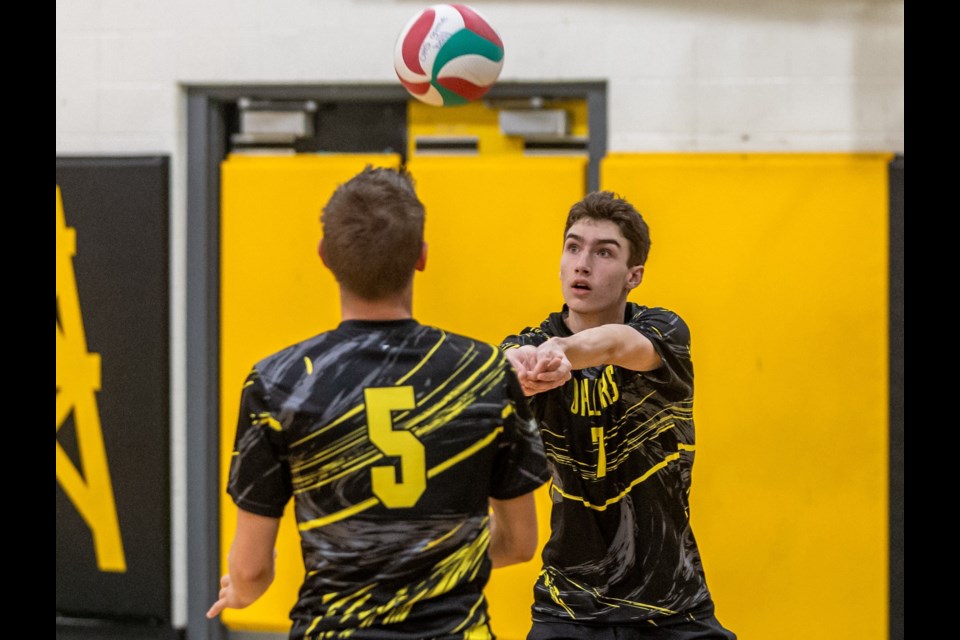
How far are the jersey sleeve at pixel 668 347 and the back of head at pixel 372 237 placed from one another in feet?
3.63

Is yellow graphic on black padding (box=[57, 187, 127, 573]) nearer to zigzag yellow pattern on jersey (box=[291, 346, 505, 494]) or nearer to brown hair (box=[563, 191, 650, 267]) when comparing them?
brown hair (box=[563, 191, 650, 267])

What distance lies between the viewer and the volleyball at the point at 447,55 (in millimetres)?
3758

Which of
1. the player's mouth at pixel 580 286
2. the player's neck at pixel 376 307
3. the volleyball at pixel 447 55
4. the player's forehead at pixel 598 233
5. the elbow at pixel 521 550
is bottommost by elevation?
the elbow at pixel 521 550

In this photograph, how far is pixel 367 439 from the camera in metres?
2.11

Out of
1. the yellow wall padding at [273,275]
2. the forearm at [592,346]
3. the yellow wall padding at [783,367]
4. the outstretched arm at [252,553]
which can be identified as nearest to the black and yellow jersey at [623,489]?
the forearm at [592,346]

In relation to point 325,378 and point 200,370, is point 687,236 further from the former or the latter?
point 325,378

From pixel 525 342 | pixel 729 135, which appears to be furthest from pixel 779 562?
pixel 525 342

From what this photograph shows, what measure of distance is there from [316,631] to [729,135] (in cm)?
323

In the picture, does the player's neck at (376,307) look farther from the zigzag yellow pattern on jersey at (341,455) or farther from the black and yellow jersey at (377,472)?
the zigzag yellow pattern on jersey at (341,455)

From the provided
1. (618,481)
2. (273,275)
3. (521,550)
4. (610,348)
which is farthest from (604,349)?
(273,275)

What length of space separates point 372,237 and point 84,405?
3503 mm

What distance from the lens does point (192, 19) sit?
5.11 m

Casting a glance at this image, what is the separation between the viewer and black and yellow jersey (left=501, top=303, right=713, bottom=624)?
3.14 m

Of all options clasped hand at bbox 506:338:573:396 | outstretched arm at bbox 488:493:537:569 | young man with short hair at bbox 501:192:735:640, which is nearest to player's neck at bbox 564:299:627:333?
young man with short hair at bbox 501:192:735:640
